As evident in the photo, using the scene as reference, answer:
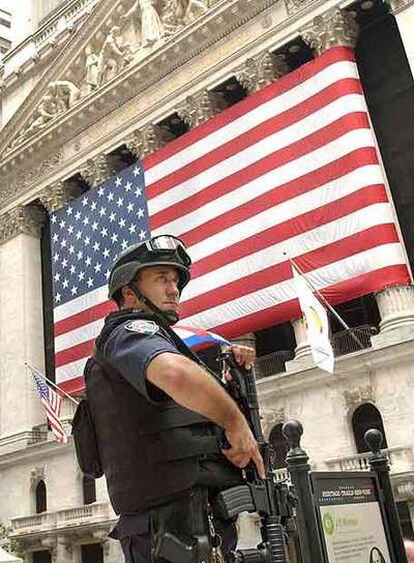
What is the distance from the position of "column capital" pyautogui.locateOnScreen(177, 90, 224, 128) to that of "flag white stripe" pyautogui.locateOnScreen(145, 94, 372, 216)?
2.78 m

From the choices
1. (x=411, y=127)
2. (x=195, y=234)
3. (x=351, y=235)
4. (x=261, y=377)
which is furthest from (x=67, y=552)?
(x=411, y=127)

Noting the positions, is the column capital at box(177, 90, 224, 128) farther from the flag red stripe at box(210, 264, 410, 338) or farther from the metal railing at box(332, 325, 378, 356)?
the metal railing at box(332, 325, 378, 356)

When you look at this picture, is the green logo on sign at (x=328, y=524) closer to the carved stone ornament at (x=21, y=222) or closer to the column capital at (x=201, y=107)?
the column capital at (x=201, y=107)

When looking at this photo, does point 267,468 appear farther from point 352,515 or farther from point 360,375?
point 360,375

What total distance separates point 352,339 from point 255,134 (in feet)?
22.7

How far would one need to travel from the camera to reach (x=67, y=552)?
2345 centimetres

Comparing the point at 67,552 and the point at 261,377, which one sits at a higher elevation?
the point at 261,377

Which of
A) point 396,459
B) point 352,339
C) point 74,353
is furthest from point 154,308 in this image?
point 74,353

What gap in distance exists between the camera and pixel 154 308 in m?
2.92

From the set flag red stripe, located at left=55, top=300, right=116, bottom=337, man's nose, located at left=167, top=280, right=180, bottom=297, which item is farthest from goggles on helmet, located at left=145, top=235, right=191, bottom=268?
flag red stripe, located at left=55, top=300, right=116, bottom=337

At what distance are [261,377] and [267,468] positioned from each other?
18.4 metres

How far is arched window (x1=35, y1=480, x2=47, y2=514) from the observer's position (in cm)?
2561

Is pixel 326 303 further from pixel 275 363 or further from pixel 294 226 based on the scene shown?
pixel 275 363

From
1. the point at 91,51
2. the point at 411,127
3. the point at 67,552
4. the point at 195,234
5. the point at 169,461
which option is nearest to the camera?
the point at 169,461
